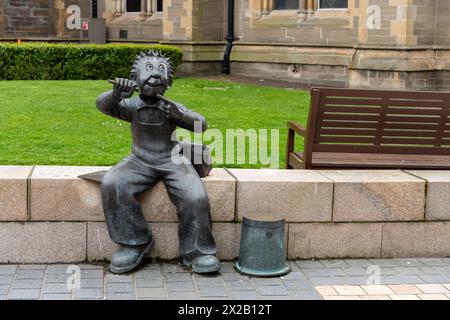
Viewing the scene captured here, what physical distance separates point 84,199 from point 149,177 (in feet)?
1.78

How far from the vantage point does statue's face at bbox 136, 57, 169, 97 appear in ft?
20.1

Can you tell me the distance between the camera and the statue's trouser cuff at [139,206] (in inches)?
243

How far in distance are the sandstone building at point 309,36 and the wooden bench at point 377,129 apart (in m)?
10.5

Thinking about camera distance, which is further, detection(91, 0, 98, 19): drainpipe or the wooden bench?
detection(91, 0, 98, 19): drainpipe

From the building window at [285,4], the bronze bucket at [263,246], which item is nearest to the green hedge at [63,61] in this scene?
the building window at [285,4]

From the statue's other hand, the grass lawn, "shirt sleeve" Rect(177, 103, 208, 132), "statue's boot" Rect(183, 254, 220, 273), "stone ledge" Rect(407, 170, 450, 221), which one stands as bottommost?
"statue's boot" Rect(183, 254, 220, 273)

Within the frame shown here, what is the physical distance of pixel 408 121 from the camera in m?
7.24

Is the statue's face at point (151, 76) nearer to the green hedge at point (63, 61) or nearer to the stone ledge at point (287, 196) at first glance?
the stone ledge at point (287, 196)

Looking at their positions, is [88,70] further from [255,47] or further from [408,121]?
[408,121]

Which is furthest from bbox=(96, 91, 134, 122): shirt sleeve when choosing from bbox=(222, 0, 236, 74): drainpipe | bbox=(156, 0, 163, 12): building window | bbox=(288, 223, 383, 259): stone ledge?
bbox=(156, 0, 163, 12): building window

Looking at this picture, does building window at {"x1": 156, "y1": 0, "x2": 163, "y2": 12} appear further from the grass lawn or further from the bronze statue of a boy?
the bronze statue of a boy

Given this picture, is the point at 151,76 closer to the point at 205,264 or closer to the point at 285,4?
the point at 205,264

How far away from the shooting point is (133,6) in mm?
28109
